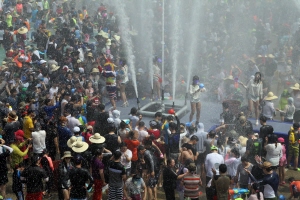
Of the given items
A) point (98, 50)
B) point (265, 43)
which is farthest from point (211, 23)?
point (98, 50)

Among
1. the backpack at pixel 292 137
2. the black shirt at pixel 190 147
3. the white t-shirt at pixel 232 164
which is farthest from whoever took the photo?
the backpack at pixel 292 137

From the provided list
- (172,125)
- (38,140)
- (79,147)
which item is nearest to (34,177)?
(79,147)

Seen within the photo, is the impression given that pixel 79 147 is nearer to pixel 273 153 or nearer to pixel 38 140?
pixel 38 140

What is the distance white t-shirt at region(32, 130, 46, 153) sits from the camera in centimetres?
1113

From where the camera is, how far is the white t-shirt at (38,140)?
11133 millimetres

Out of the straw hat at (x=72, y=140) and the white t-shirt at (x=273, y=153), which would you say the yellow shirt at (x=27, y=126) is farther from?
the white t-shirt at (x=273, y=153)

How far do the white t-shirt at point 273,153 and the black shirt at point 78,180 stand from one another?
429 cm

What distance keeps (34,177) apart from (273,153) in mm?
5358

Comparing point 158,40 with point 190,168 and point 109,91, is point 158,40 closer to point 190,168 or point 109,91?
point 109,91

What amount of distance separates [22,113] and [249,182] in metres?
6.25

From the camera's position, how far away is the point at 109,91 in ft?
52.8

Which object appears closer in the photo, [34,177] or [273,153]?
[34,177]

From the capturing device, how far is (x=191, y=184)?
365 inches

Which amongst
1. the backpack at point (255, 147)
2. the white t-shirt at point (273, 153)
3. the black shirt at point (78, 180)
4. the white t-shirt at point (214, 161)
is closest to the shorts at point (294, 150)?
the white t-shirt at point (273, 153)
